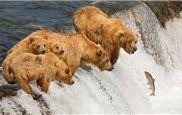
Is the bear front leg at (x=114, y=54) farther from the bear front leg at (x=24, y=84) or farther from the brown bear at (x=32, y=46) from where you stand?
the bear front leg at (x=24, y=84)

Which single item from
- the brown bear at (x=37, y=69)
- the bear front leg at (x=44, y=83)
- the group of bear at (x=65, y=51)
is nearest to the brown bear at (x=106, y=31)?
the group of bear at (x=65, y=51)

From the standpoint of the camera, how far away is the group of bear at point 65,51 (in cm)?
818

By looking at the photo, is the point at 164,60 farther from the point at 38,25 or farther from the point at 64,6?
Result: the point at 38,25

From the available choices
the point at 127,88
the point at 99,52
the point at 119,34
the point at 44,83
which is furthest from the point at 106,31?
the point at 44,83

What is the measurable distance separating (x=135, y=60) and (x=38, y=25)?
95.9 inches

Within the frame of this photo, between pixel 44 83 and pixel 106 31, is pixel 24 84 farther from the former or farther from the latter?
pixel 106 31

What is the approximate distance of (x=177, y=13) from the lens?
62.3ft

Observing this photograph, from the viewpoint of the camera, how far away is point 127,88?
11586 millimetres

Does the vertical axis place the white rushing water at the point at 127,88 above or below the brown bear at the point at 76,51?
below

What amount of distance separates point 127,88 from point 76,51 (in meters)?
2.55

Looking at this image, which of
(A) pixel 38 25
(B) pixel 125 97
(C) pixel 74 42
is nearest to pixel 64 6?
(A) pixel 38 25

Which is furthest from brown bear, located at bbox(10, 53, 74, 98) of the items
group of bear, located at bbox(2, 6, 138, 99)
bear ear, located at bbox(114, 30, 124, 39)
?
bear ear, located at bbox(114, 30, 124, 39)

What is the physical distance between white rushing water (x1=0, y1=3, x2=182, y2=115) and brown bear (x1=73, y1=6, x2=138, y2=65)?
0.56 m

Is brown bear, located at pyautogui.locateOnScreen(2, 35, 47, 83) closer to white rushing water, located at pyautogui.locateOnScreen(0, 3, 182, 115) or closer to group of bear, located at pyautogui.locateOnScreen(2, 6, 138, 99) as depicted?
group of bear, located at pyautogui.locateOnScreen(2, 6, 138, 99)
